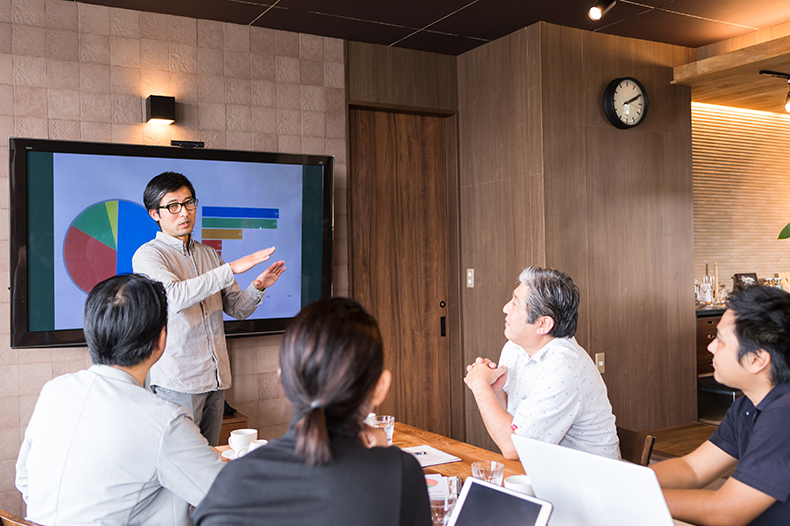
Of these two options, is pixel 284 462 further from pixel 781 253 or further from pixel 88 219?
pixel 781 253

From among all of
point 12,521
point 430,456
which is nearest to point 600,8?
point 430,456

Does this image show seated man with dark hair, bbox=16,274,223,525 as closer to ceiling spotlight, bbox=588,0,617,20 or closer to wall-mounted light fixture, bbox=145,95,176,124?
wall-mounted light fixture, bbox=145,95,176,124

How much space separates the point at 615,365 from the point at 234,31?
9.88ft

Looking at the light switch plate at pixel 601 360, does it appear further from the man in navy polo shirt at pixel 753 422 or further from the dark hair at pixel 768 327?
the dark hair at pixel 768 327

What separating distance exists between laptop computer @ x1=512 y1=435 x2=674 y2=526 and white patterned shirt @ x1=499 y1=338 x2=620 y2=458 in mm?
531

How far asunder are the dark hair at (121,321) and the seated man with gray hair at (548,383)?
0.99m

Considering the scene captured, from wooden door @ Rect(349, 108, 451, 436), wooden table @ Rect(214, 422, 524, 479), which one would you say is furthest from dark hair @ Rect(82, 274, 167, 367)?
A: wooden door @ Rect(349, 108, 451, 436)

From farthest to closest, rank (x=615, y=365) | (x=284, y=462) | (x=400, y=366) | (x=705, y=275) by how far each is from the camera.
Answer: (x=705, y=275) → (x=400, y=366) → (x=615, y=365) → (x=284, y=462)

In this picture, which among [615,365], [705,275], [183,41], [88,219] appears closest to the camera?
[88,219]

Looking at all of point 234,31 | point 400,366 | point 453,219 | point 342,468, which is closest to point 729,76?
point 453,219

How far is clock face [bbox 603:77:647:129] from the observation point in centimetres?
406

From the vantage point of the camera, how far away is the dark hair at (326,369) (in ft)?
3.20

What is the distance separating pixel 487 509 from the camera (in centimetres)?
124

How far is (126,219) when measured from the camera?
3.38 meters
